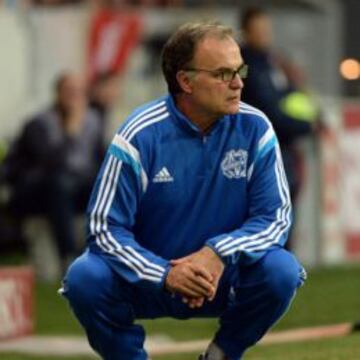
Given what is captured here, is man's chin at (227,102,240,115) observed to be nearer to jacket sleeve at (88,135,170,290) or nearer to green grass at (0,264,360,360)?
jacket sleeve at (88,135,170,290)

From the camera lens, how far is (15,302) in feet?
40.7

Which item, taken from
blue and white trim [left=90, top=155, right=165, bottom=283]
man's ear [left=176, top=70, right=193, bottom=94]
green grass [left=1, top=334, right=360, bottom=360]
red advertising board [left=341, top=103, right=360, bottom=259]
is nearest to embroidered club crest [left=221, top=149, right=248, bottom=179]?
man's ear [left=176, top=70, right=193, bottom=94]

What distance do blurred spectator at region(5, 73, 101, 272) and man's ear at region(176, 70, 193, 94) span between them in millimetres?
7672

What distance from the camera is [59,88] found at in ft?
49.6

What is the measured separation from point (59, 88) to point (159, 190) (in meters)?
7.79

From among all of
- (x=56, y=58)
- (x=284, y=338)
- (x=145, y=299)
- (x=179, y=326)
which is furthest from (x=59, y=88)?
(x=145, y=299)

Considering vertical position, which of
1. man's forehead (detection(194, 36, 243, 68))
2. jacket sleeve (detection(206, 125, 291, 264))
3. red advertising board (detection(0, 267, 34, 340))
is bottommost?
red advertising board (detection(0, 267, 34, 340))

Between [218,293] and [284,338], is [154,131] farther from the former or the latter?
[284,338]

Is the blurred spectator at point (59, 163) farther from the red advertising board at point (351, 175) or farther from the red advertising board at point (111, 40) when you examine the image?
the red advertising board at point (351, 175)

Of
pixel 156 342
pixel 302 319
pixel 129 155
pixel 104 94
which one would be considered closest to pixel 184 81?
pixel 129 155

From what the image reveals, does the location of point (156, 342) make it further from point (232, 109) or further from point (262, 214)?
point (232, 109)

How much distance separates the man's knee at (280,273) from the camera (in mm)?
7355

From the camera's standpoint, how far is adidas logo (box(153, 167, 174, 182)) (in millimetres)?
7379

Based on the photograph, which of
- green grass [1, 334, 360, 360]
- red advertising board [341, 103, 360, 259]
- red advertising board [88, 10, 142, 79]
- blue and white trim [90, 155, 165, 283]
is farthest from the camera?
red advertising board [88, 10, 142, 79]
